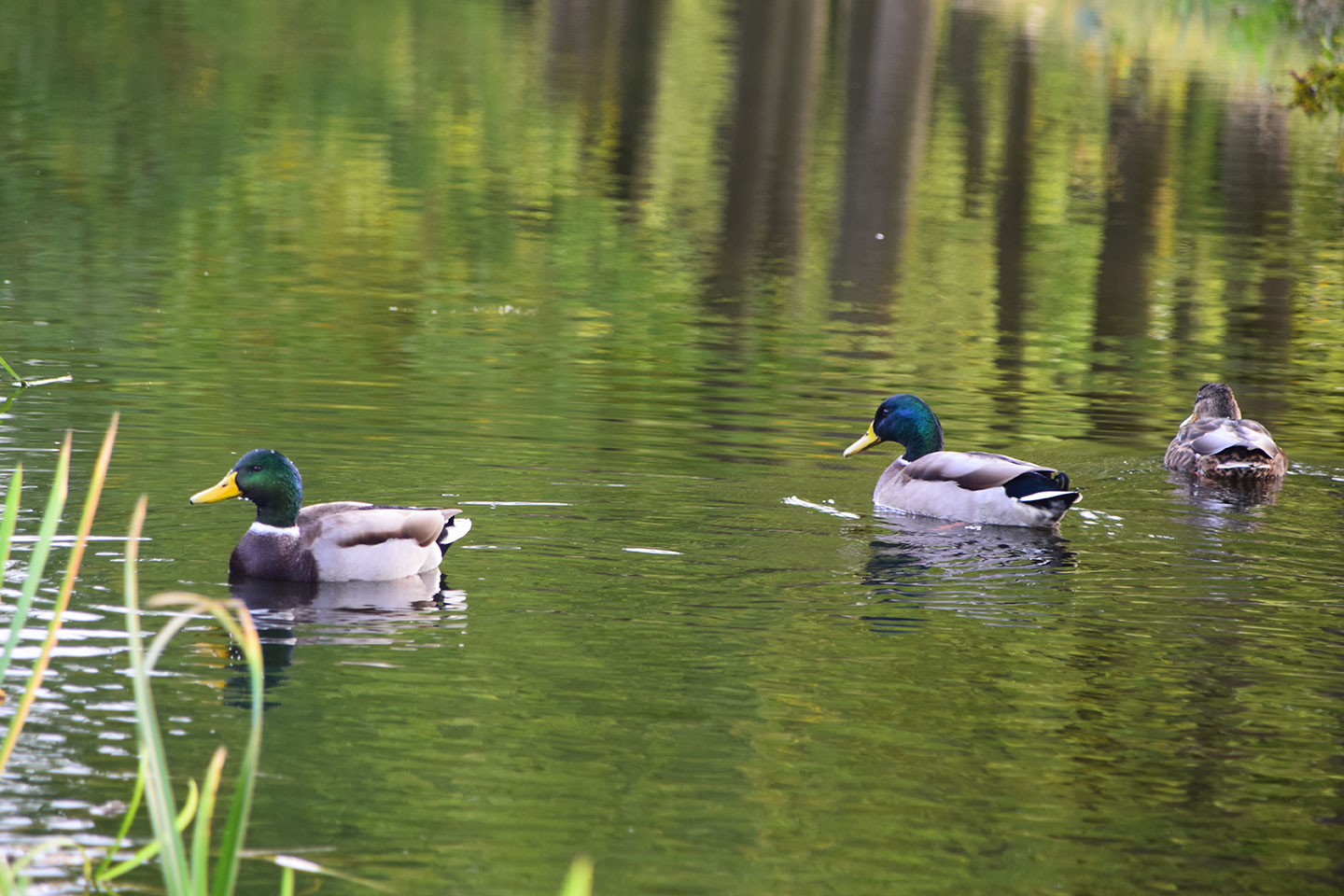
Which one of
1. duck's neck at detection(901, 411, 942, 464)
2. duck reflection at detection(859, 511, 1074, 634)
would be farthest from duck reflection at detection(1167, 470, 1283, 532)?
duck's neck at detection(901, 411, 942, 464)

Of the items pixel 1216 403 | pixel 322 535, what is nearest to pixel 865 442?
pixel 1216 403

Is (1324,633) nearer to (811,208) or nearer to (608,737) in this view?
(608,737)

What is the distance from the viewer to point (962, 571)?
10.7 meters

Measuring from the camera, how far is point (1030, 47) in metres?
51.6

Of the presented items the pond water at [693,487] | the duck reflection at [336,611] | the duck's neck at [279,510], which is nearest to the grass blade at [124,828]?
the pond water at [693,487]

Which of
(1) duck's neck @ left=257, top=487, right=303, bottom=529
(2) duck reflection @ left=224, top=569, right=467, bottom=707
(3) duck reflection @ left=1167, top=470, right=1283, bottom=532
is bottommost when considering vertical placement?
(3) duck reflection @ left=1167, top=470, right=1283, bottom=532

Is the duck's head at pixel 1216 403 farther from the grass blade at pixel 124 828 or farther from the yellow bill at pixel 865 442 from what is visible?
the grass blade at pixel 124 828

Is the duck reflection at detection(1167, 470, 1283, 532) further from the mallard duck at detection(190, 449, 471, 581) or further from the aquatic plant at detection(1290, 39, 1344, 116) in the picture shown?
the aquatic plant at detection(1290, 39, 1344, 116)

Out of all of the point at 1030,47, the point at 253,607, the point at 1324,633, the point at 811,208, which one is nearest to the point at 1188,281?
the point at 811,208

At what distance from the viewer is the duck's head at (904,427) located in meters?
13.2

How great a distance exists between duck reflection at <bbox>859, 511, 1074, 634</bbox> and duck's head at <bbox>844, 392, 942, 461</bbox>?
3.53ft

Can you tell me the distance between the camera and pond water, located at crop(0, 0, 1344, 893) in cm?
712

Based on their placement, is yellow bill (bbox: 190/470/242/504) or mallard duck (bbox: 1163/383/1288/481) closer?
yellow bill (bbox: 190/470/242/504)

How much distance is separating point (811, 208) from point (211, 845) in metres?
22.7
